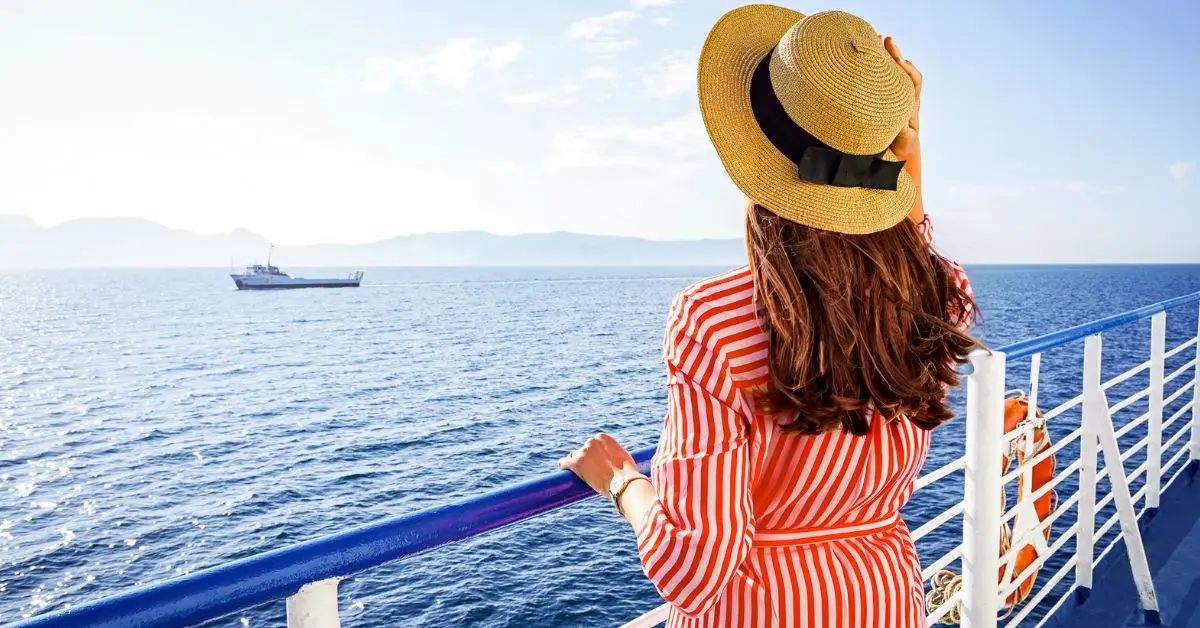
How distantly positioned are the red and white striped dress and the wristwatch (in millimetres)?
103

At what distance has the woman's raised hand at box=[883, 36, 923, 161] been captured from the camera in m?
1.01

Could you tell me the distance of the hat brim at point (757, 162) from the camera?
2.79 feet

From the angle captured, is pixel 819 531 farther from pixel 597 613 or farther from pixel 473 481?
pixel 473 481

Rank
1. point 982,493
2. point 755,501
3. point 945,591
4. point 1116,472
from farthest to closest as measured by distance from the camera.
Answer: point 1116,472 → point 945,591 → point 982,493 → point 755,501

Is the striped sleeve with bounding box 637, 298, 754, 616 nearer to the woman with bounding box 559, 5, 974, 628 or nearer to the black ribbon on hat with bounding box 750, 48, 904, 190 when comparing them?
the woman with bounding box 559, 5, 974, 628

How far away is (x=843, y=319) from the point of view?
2.77ft

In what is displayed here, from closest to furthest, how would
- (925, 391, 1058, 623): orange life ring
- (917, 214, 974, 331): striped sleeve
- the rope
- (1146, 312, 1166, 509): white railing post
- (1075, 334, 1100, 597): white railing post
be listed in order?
(917, 214, 974, 331): striped sleeve < the rope < (925, 391, 1058, 623): orange life ring < (1075, 334, 1100, 597): white railing post < (1146, 312, 1166, 509): white railing post

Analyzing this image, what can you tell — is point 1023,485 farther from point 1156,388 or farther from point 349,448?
point 349,448

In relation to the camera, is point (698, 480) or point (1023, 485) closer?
point (698, 480)

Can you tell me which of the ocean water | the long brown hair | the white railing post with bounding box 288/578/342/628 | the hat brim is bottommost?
the ocean water

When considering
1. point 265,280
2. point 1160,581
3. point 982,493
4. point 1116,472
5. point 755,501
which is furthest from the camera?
point 265,280

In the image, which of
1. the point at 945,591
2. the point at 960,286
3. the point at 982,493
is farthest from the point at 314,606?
the point at 945,591

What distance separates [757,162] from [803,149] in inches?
2.0

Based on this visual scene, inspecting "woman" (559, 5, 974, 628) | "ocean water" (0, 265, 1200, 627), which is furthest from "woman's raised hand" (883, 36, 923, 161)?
"ocean water" (0, 265, 1200, 627)
